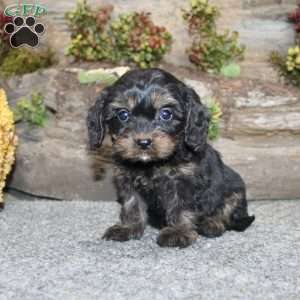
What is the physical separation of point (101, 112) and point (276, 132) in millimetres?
2798

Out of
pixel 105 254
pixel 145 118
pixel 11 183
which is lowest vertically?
pixel 11 183

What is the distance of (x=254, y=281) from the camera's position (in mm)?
5355

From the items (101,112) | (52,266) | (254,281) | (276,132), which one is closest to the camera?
(254,281)

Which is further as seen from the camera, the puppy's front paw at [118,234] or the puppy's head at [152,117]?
the puppy's front paw at [118,234]

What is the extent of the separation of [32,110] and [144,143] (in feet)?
10.7

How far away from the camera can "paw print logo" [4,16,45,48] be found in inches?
358

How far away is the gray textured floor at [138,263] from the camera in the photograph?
5150 mm

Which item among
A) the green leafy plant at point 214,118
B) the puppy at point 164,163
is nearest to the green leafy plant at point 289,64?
the green leafy plant at point 214,118

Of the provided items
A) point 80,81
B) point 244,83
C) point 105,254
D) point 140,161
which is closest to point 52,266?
point 105,254

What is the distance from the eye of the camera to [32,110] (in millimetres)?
8570

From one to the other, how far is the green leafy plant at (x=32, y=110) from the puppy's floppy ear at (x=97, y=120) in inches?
89.6

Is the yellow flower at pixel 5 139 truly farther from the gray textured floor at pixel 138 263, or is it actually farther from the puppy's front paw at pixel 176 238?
the puppy's front paw at pixel 176 238

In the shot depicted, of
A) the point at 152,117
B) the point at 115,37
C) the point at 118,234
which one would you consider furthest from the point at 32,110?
the point at 152,117

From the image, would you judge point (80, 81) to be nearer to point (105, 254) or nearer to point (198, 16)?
point (198, 16)
